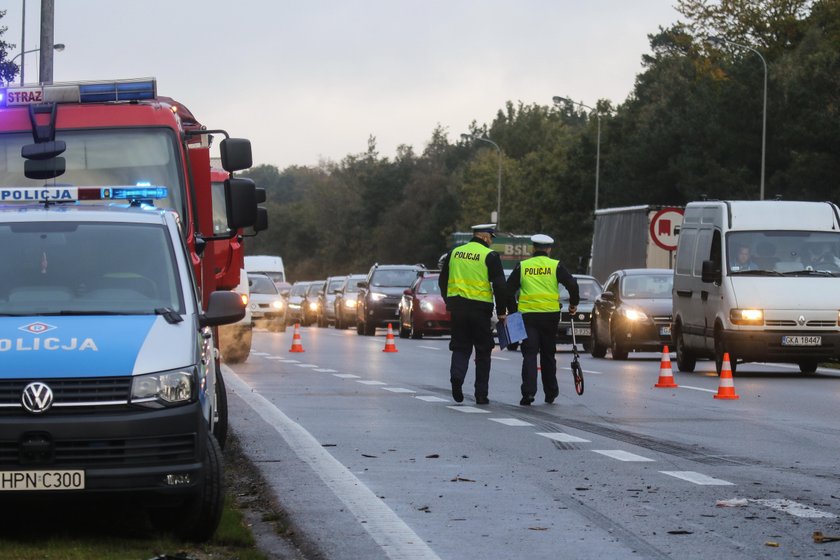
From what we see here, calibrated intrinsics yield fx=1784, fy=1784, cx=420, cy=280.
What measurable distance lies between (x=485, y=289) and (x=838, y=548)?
1003 cm

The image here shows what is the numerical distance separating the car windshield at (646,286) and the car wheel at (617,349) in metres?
0.78

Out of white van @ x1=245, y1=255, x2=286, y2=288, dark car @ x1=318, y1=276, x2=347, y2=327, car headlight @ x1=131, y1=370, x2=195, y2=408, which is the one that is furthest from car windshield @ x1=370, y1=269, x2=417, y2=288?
car headlight @ x1=131, y1=370, x2=195, y2=408

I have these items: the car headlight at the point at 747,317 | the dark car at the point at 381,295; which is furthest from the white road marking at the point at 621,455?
the dark car at the point at 381,295

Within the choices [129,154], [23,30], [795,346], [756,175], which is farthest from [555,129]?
[129,154]

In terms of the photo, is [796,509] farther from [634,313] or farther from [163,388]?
[634,313]

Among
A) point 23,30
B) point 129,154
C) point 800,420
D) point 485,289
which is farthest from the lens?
point 23,30

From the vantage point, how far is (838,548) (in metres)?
8.20

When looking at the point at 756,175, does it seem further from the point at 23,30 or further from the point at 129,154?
the point at 129,154

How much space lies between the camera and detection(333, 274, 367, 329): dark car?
55500mm

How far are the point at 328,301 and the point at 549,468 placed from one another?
48.9 metres

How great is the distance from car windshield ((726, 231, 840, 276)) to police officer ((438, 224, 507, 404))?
7.29m

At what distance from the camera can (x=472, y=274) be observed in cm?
1809

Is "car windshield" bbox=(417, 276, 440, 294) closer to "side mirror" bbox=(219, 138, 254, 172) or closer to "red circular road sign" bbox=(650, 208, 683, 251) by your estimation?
"red circular road sign" bbox=(650, 208, 683, 251)

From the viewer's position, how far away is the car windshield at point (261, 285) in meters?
43.1
